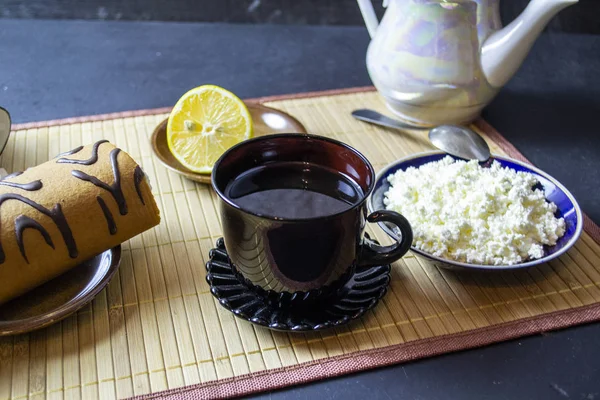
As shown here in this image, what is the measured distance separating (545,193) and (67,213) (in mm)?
541

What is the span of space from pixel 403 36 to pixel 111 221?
1.71 feet

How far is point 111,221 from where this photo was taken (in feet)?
2.00

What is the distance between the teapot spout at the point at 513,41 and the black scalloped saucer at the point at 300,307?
415 millimetres

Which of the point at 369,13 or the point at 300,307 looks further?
the point at 369,13

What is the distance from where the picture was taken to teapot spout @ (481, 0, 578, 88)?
84 cm

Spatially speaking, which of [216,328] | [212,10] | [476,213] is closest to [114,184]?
[216,328]

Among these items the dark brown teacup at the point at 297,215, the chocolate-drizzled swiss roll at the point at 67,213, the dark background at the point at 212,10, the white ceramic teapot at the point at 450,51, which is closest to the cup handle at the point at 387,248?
the dark brown teacup at the point at 297,215

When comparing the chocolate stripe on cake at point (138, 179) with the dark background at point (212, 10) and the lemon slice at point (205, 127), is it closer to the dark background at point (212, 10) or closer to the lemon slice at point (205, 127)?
the lemon slice at point (205, 127)

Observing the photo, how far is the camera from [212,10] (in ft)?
4.68

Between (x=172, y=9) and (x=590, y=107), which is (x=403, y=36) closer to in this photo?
(x=590, y=107)

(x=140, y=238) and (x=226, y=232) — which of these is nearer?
(x=226, y=232)

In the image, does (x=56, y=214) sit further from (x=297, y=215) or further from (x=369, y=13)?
(x=369, y=13)

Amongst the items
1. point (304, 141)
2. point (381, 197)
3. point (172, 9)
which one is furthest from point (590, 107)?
point (172, 9)

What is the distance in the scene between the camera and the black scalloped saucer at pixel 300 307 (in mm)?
562
